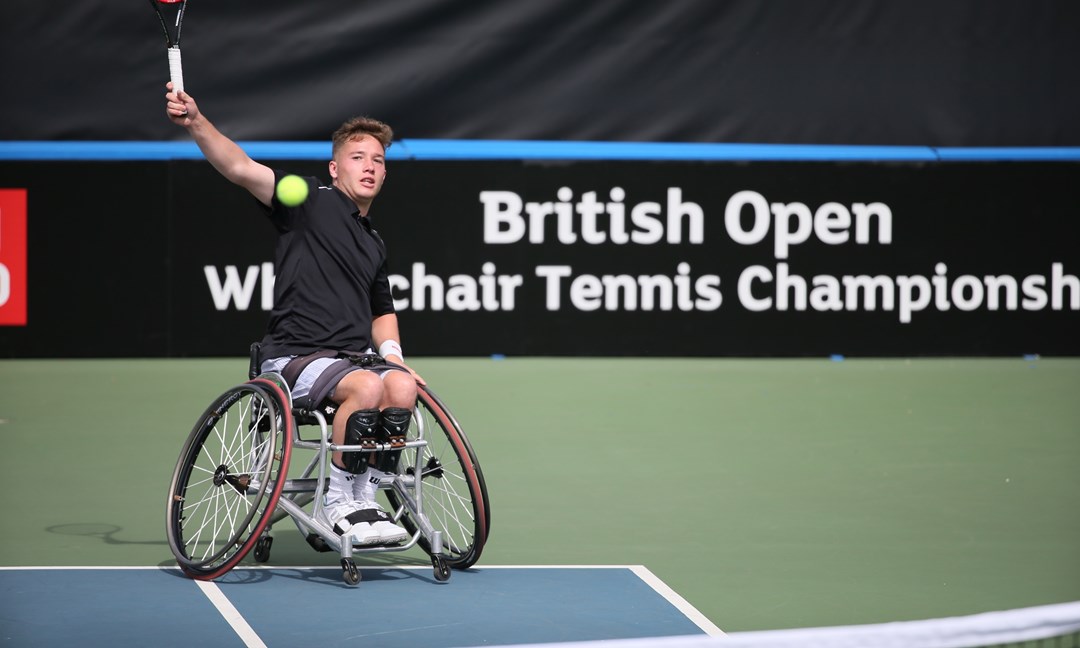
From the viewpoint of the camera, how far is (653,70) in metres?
12.0

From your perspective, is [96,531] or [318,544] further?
[96,531]

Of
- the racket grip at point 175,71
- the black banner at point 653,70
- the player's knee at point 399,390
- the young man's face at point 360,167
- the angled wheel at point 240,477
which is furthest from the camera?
the black banner at point 653,70

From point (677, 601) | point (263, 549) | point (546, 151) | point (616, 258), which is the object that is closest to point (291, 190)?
point (263, 549)

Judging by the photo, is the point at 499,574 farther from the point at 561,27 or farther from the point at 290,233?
the point at 561,27

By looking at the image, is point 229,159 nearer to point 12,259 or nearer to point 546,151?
point 12,259

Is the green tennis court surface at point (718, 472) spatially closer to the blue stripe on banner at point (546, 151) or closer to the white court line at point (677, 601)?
the white court line at point (677, 601)

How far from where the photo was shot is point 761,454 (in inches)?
309

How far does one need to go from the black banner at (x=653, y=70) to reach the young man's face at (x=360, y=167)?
254 inches

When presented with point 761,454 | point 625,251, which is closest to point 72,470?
point 761,454

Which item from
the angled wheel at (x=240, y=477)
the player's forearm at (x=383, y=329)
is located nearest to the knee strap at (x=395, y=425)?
the angled wheel at (x=240, y=477)

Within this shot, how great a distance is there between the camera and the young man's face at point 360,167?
5.46 meters

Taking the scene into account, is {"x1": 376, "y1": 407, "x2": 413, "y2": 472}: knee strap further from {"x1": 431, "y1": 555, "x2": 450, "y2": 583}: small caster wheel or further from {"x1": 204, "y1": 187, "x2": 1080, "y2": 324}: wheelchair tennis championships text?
{"x1": 204, "y1": 187, "x2": 1080, "y2": 324}: wheelchair tennis championships text

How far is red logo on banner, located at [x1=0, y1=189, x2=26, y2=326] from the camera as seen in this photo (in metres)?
10.9

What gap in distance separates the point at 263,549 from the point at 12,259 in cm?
621
